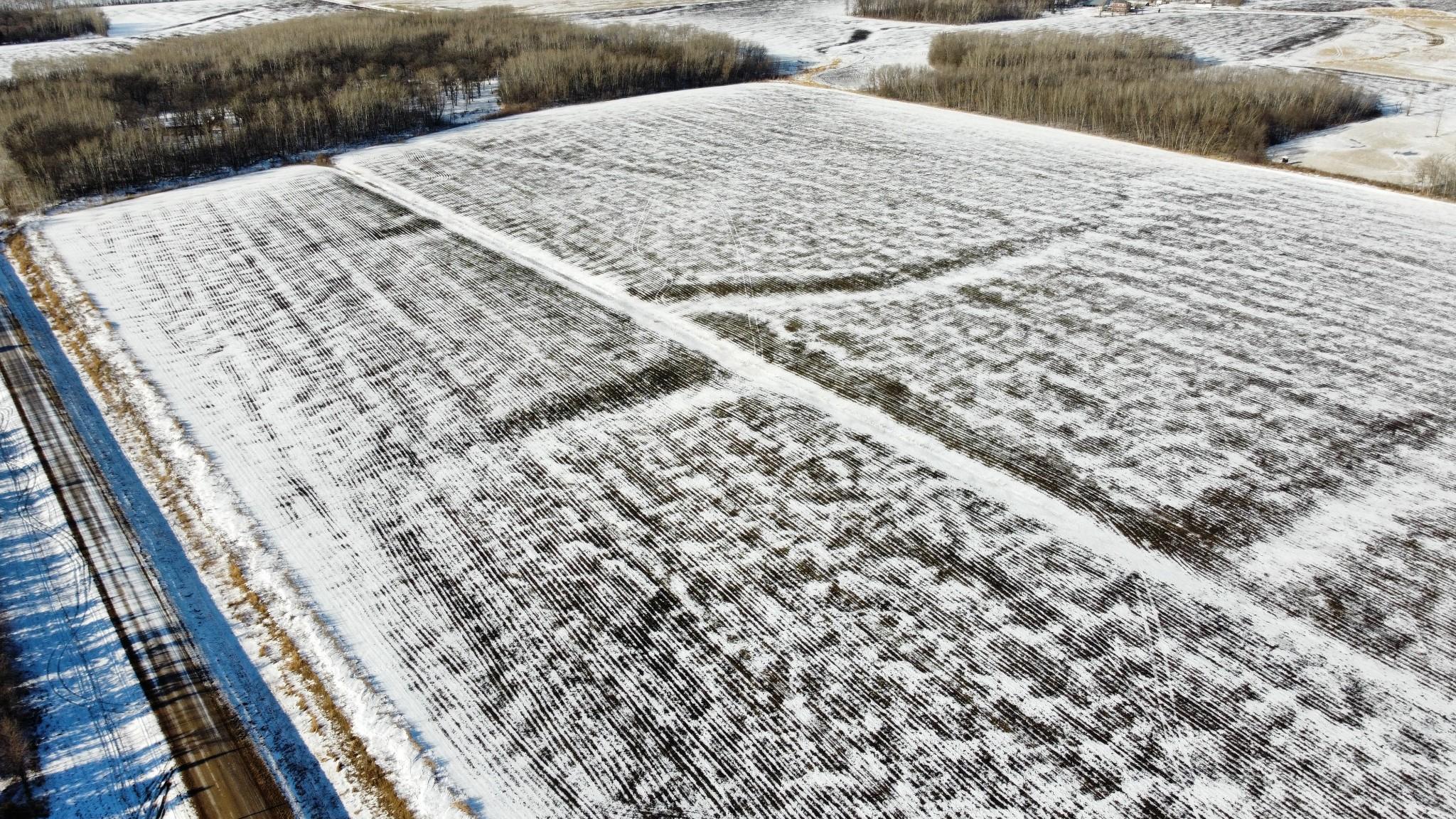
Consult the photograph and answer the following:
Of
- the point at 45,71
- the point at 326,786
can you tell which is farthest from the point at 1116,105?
the point at 45,71

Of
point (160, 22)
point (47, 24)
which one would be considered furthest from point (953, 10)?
point (47, 24)

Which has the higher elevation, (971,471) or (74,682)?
(971,471)

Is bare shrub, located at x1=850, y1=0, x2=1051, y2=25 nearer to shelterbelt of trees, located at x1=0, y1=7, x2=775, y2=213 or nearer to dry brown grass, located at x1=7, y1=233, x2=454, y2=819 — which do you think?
shelterbelt of trees, located at x1=0, y1=7, x2=775, y2=213

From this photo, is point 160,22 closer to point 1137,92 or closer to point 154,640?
point 1137,92

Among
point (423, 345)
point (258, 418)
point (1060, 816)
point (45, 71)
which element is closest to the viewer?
point (1060, 816)

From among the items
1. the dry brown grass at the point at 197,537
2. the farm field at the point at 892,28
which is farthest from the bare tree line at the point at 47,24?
the dry brown grass at the point at 197,537

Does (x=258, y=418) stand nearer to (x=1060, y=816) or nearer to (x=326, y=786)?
(x=326, y=786)
